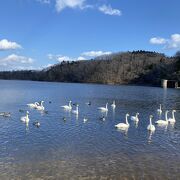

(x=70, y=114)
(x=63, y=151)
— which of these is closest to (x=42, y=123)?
(x=70, y=114)

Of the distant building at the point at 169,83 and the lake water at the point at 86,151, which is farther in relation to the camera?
the distant building at the point at 169,83

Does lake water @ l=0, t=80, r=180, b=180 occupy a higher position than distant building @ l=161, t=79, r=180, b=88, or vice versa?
distant building @ l=161, t=79, r=180, b=88

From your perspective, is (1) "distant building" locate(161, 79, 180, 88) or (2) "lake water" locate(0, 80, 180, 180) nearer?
(2) "lake water" locate(0, 80, 180, 180)

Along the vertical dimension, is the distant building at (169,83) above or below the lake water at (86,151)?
above

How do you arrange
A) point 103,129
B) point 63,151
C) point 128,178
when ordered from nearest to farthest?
point 128,178
point 63,151
point 103,129

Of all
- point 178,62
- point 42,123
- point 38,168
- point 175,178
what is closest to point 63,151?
point 38,168

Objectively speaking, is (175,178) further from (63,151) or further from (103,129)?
(103,129)

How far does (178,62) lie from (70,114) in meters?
155

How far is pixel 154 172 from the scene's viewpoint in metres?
22.5

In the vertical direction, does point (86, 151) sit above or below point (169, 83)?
below

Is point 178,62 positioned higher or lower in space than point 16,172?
higher

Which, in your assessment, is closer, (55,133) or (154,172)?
(154,172)

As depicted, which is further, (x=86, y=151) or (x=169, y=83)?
(x=169, y=83)

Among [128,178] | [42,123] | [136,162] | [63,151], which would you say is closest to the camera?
[128,178]
